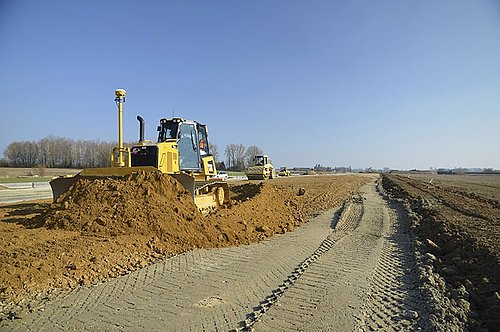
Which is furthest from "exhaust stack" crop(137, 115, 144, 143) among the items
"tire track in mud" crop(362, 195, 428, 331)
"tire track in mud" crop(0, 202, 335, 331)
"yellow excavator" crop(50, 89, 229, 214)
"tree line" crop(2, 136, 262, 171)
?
"tree line" crop(2, 136, 262, 171)

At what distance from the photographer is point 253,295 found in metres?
5.09

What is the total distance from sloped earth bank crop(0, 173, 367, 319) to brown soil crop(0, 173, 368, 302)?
0.04 ft

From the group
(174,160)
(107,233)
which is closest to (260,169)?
(174,160)

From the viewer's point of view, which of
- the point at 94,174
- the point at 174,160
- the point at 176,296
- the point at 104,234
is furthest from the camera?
the point at 174,160

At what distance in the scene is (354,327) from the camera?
13.6 ft

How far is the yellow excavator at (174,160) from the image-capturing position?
31.7ft

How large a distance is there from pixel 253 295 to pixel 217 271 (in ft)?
4.10

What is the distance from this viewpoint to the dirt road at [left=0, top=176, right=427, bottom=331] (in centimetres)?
→ 419

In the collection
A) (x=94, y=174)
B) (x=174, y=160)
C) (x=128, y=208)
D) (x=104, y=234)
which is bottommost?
(x=104, y=234)

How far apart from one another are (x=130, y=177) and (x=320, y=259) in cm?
496

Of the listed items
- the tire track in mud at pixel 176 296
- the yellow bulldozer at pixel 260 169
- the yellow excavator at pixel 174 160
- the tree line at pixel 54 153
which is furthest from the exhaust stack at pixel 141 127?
the tree line at pixel 54 153

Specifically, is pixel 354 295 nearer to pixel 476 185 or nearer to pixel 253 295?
pixel 253 295

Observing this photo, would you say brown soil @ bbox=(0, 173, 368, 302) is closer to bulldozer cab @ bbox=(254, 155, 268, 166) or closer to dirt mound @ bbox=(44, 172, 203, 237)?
dirt mound @ bbox=(44, 172, 203, 237)

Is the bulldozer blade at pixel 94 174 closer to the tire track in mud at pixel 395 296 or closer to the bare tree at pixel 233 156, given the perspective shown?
the tire track in mud at pixel 395 296
